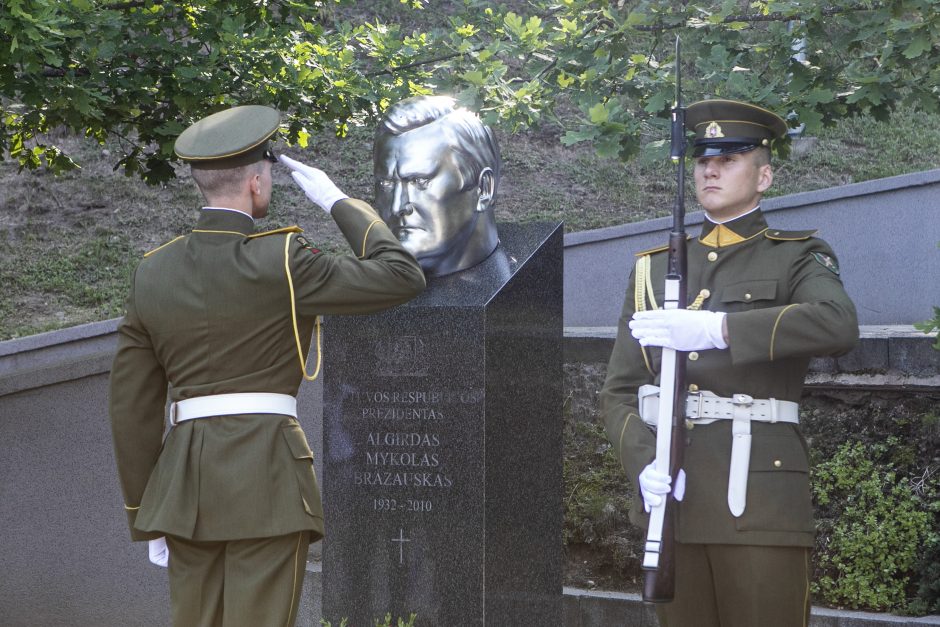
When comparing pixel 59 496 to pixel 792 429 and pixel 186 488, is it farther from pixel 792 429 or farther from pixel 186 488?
pixel 792 429

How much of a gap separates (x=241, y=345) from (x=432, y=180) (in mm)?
1382

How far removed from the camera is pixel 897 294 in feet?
27.3

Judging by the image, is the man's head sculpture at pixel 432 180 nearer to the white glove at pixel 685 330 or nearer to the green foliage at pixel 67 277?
the white glove at pixel 685 330

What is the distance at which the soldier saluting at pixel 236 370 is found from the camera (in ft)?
11.0

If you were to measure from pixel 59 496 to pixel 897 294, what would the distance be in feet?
18.5

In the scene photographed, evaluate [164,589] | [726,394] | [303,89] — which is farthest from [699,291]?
[164,589]

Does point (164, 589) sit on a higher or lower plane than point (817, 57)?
lower

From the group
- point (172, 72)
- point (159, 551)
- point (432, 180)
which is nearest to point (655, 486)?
point (159, 551)

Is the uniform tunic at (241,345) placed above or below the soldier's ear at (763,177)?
below

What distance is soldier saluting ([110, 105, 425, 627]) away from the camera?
3.35 metres

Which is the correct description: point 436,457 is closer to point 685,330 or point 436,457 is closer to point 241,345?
point 241,345

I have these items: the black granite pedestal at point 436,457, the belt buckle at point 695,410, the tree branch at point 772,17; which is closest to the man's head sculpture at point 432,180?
the black granite pedestal at point 436,457

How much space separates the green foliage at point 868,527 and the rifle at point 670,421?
2.76 m

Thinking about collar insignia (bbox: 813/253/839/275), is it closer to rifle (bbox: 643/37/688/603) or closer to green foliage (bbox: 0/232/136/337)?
rifle (bbox: 643/37/688/603)
